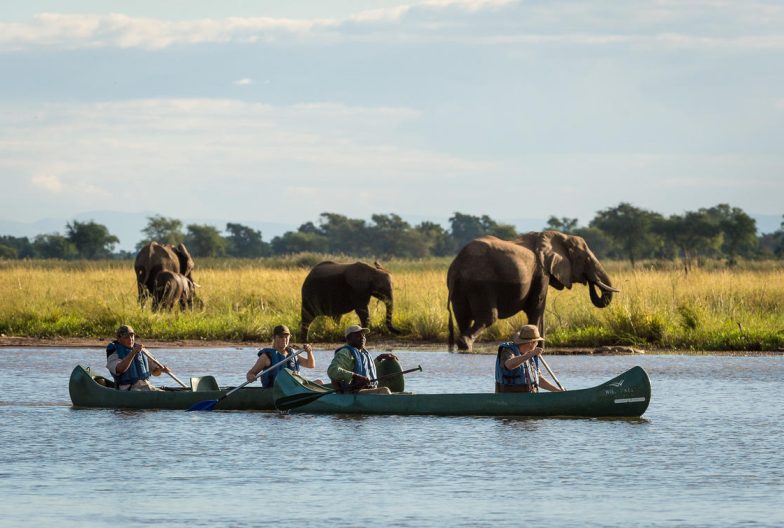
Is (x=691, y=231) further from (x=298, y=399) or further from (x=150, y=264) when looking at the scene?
(x=298, y=399)

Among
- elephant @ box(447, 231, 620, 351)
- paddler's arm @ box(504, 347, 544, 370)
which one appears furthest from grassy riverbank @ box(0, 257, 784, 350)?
paddler's arm @ box(504, 347, 544, 370)

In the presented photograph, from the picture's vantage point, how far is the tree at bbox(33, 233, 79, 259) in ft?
345

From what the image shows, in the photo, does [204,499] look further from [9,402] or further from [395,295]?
Answer: [395,295]

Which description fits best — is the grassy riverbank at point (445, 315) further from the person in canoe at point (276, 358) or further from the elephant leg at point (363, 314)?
the person in canoe at point (276, 358)

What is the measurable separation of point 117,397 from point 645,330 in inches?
488

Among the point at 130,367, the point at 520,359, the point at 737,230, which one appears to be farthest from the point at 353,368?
the point at 737,230

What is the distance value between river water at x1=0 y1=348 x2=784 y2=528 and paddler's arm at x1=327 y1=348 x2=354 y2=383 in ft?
1.67

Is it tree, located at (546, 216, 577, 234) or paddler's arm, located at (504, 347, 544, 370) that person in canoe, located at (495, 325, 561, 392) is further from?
tree, located at (546, 216, 577, 234)

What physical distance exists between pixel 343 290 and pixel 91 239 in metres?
76.3

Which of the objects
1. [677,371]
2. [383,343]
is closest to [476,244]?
[383,343]

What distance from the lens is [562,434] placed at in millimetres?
16938

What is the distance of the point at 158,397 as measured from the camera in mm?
19219

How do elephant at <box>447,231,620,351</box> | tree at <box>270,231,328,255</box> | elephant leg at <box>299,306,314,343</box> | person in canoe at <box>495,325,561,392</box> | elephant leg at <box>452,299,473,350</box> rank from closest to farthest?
person in canoe at <box>495,325,561,392</box>
elephant at <box>447,231,620,351</box>
elephant leg at <box>452,299,473,350</box>
elephant leg at <box>299,306,314,343</box>
tree at <box>270,231,328,255</box>

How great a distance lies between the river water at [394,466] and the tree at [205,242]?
3429 inches
